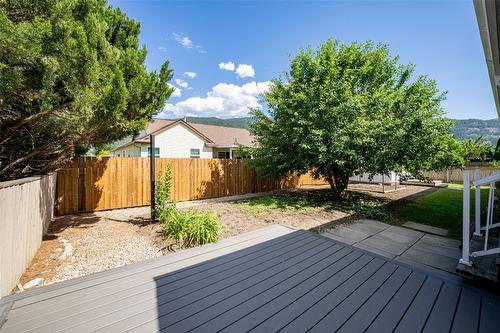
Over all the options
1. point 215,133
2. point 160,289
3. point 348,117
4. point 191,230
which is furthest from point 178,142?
point 160,289

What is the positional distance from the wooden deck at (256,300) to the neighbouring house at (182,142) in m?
13.0

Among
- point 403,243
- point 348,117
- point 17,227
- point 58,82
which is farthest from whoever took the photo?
point 348,117

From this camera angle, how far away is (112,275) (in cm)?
281

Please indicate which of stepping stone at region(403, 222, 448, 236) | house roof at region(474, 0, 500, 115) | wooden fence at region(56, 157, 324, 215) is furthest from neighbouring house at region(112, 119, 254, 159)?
house roof at region(474, 0, 500, 115)

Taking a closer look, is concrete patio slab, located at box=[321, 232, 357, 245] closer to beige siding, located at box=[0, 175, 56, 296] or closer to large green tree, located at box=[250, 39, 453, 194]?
large green tree, located at box=[250, 39, 453, 194]

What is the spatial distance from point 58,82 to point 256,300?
406 cm

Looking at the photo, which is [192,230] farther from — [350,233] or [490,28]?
[490,28]

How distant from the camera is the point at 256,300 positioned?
7.67 feet

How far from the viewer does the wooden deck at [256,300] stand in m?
1.98

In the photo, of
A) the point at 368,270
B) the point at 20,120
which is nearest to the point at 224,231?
the point at 368,270

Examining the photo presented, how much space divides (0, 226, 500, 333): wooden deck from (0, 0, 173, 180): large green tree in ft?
8.15

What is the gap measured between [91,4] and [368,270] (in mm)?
6535

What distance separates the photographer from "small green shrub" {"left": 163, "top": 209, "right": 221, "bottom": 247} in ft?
13.8

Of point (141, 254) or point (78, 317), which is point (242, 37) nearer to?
point (141, 254)
